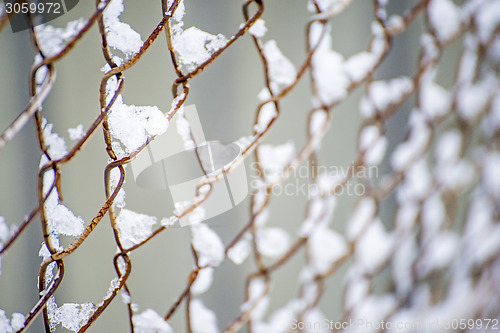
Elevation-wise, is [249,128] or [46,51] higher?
[46,51]

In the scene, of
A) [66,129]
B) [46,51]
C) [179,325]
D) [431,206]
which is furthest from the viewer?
[431,206]

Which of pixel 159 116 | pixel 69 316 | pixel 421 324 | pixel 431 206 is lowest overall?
pixel 421 324

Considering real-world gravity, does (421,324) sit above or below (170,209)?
below

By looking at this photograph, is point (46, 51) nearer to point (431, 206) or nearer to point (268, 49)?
point (268, 49)

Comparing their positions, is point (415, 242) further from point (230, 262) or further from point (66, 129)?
point (66, 129)

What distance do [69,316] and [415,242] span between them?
0.54 meters

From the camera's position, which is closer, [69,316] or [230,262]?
[69,316]

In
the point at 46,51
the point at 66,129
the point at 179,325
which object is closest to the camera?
the point at 46,51

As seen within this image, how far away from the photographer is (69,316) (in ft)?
0.86

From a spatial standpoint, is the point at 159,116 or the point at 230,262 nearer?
the point at 159,116

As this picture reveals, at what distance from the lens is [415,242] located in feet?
2.12

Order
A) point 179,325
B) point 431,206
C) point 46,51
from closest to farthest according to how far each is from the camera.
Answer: point 46,51
point 179,325
point 431,206

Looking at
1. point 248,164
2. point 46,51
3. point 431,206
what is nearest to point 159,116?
point 46,51

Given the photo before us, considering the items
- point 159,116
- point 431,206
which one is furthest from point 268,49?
point 431,206
